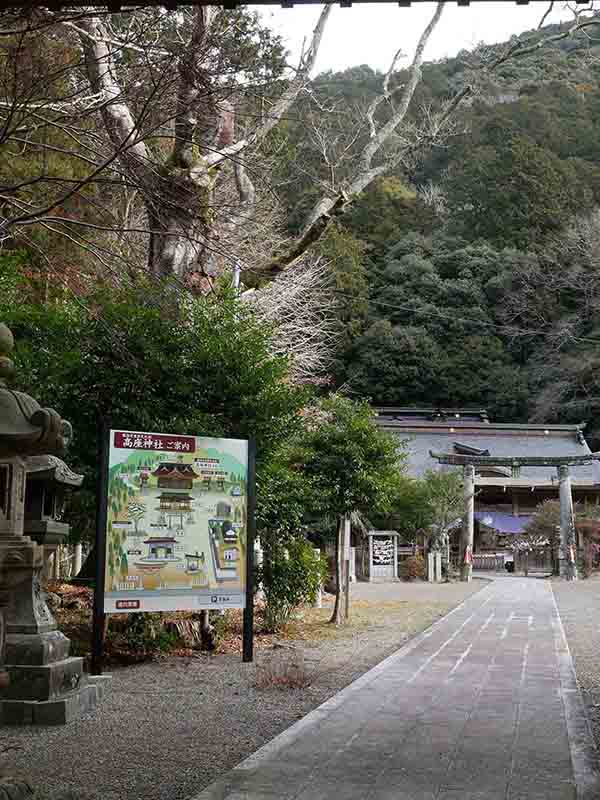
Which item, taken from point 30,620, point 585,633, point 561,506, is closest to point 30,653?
point 30,620

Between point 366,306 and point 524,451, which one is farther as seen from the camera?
point 366,306

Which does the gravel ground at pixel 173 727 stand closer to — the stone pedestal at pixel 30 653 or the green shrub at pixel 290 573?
the stone pedestal at pixel 30 653

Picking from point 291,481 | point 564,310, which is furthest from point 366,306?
point 291,481

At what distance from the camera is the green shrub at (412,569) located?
26.9 m

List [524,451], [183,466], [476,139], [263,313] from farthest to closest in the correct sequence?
[476,139] → [524,451] → [263,313] → [183,466]

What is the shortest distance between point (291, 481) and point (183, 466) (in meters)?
2.26

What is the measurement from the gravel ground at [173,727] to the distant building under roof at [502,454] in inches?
1016

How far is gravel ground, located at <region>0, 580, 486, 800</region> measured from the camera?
4.36m

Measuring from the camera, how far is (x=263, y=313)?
55.3 feet

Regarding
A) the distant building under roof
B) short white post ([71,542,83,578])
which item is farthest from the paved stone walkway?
the distant building under roof

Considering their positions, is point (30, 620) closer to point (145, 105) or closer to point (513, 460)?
point (145, 105)

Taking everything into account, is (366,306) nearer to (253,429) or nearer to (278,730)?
(253,429)

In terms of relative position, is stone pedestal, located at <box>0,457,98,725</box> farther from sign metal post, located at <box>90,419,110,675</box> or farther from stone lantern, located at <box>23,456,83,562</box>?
sign metal post, located at <box>90,419,110,675</box>

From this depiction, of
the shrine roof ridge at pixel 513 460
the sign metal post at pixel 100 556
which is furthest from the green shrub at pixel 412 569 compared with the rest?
the sign metal post at pixel 100 556
